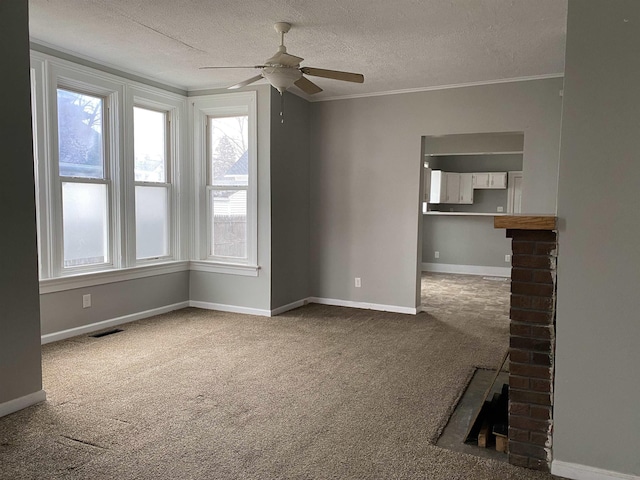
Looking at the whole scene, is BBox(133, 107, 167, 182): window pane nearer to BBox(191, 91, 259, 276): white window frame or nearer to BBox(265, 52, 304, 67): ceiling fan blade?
BBox(191, 91, 259, 276): white window frame

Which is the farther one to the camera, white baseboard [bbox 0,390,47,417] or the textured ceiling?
the textured ceiling

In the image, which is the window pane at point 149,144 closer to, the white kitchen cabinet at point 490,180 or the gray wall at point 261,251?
the gray wall at point 261,251

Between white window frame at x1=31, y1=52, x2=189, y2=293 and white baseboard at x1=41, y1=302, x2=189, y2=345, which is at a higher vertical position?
white window frame at x1=31, y1=52, x2=189, y2=293

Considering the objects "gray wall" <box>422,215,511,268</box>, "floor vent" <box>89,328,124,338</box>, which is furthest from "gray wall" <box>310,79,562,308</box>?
"gray wall" <box>422,215,511,268</box>

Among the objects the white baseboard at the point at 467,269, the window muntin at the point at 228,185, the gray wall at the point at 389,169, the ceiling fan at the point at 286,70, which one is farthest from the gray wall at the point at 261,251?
the white baseboard at the point at 467,269

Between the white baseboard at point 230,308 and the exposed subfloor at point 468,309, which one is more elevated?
the white baseboard at point 230,308

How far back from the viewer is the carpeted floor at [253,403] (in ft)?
7.55

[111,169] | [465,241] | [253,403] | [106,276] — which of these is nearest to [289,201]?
[111,169]

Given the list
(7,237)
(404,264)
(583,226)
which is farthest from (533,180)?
(7,237)

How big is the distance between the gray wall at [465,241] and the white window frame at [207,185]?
5102 mm

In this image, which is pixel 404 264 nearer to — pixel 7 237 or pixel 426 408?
pixel 426 408

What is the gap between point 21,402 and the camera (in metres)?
2.86

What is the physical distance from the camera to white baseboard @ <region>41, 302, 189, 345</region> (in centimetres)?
425

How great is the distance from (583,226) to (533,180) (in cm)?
298
